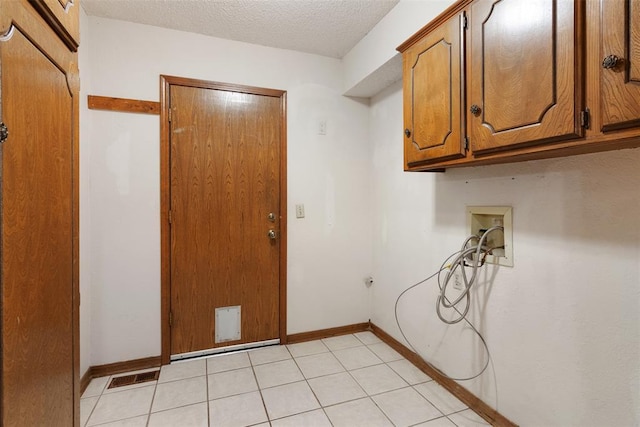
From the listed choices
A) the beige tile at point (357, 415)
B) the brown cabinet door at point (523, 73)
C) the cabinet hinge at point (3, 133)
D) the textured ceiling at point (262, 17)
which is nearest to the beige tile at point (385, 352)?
the beige tile at point (357, 415)

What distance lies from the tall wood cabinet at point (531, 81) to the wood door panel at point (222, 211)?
131cm

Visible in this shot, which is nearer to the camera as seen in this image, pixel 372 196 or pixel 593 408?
pixel 593 408

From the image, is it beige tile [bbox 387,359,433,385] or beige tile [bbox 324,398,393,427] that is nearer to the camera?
beige tile [bbox 324,398,393,427]

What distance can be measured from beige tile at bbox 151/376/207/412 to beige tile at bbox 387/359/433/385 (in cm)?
126

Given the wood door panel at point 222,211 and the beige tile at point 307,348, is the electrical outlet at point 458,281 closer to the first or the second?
the beige tile at point 307,348

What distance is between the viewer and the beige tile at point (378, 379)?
1922mm

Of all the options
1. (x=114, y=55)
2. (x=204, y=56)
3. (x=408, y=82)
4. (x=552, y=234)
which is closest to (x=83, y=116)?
(x=114, y=55)

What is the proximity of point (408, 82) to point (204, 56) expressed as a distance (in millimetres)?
1562

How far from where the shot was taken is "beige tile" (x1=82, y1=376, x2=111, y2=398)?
1.88 metres

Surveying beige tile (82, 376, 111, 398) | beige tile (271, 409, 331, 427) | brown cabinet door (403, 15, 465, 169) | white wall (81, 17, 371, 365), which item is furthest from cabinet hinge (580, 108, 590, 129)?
beige tile (82, 376, 111, 398)

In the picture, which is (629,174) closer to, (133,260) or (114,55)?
(133,260)

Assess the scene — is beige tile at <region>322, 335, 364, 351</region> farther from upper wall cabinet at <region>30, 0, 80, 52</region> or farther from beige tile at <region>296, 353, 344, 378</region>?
upper wall cabinet at <region>30, 0, 80, 52</region>

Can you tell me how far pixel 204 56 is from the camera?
2.33 meters

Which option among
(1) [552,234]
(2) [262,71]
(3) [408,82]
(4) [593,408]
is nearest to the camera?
(4) [593,408]
